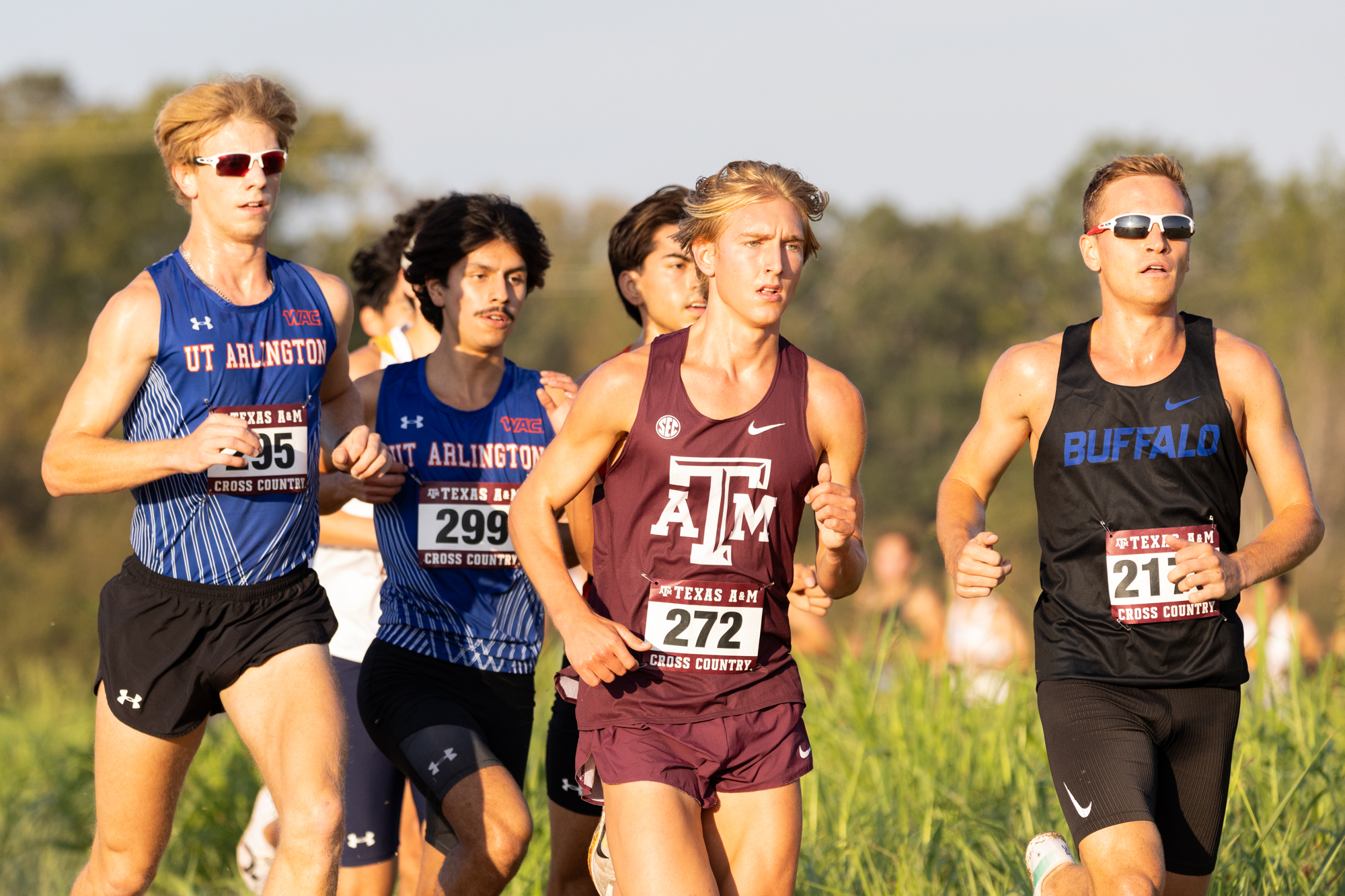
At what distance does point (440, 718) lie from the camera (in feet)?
16.3

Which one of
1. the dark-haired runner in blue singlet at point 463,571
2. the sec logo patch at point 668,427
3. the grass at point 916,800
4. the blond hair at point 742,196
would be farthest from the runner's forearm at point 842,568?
the grass at point 916,800

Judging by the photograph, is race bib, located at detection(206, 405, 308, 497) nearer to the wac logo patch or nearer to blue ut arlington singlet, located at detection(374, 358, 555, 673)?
the wac logo patch

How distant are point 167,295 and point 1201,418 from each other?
3.06 metres

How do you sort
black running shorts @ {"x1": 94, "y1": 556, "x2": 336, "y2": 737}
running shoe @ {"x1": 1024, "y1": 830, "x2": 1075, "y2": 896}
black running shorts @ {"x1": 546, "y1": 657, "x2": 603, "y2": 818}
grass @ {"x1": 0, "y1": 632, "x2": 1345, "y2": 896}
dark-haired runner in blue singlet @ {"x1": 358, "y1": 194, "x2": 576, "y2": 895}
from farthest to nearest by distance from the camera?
grass @ {"x1": 0, "y1": 632, "x2": 1345, "y2": 896}
black running shorts @ {"x1": 546, "y1": 657, "x2": 603, "y2": 818}
dark-haired runner in blue singlet @ {"x1": 358, "y1": 194, "x2": 576, "y2": 895}
black running shorts @ {"x1": 94, "y1": 556, "x2": 336, "y2": 737}
running shoe @ {"x1": 1024, "y1": 830, "x2": 1075, "y2": 896}

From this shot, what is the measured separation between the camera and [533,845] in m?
6.81

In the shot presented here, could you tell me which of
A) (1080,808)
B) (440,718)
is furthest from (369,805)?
(1080,808)

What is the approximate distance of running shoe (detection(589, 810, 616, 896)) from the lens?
168 inches

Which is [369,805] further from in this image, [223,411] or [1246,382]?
[1246,382]

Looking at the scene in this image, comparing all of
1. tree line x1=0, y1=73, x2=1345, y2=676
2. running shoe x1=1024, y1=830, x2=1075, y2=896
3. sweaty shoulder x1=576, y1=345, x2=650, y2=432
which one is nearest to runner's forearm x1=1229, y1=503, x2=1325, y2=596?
running shoe x1=1024, y1=830, x2=1075, y2=896

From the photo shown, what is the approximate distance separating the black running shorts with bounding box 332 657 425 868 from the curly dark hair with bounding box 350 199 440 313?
A: 2075 mm

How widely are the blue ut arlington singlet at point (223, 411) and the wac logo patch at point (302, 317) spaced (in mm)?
20

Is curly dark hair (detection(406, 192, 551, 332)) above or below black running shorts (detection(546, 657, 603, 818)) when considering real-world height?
above

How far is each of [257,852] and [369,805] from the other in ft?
3.59

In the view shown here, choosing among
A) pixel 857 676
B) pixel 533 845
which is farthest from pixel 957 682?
pixel 533 845
